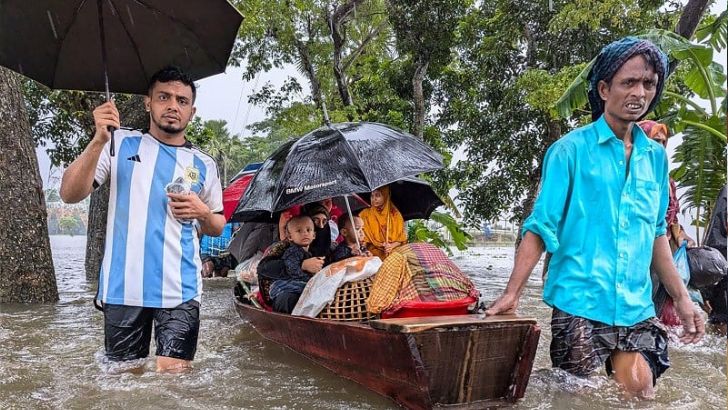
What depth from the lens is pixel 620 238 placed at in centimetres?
263

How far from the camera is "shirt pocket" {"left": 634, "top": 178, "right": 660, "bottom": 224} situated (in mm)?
2650

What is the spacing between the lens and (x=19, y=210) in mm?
6770

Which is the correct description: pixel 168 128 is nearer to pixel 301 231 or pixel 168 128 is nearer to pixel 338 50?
pixel 301 231

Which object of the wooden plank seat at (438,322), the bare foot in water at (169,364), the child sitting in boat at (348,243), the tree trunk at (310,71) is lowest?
the bare foot in water at (169,364)

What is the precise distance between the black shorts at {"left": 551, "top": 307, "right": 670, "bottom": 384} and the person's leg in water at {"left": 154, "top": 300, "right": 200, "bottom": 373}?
1985 millimetres

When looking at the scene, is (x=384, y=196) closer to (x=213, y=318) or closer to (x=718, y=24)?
(x=213, y=318)

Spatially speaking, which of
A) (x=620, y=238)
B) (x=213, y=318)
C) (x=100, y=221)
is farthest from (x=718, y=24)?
(x=100, y=221)

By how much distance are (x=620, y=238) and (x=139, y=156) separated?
253 cm

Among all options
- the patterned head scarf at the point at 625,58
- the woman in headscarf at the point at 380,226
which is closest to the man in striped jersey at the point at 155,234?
the patterned head scarf at the point at 625,58

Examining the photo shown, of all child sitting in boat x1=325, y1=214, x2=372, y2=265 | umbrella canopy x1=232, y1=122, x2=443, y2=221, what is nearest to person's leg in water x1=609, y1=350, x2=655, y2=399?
umbrella canopy x1=232, y1=122, x2=443, y2=221

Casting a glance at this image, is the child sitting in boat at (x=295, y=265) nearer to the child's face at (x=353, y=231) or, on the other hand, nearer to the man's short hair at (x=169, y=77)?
the child's face at (x=353, y=231)

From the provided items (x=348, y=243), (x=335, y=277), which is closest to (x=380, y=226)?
(x=348, y=243)

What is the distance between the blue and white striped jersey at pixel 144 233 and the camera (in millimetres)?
3070

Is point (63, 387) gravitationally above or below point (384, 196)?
below
